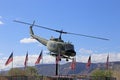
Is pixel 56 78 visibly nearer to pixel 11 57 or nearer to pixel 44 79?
pixel 44 79

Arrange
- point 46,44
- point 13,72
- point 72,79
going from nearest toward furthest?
point 72,79, point 46,44, point 13,72

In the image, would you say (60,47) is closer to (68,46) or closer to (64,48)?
(64,48)

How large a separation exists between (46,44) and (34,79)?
1170cm

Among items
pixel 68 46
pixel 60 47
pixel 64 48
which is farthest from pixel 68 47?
pixel 60 47

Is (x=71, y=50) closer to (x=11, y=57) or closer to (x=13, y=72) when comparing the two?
(x=11, y=57)

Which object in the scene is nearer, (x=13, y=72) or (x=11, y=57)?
(x=11, y=57)

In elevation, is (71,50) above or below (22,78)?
above

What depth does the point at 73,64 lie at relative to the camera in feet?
274

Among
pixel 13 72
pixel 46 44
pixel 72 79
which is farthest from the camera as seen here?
pixel 13 72

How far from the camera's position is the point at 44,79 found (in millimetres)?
73188

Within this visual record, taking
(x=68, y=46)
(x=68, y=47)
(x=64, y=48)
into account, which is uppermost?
(x=68, y=46)

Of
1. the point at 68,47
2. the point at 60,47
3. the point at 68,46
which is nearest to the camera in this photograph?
the point at 68,47

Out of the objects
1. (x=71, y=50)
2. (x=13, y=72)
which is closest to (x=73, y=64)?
(x=71, y=50)

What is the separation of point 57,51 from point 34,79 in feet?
28.1
